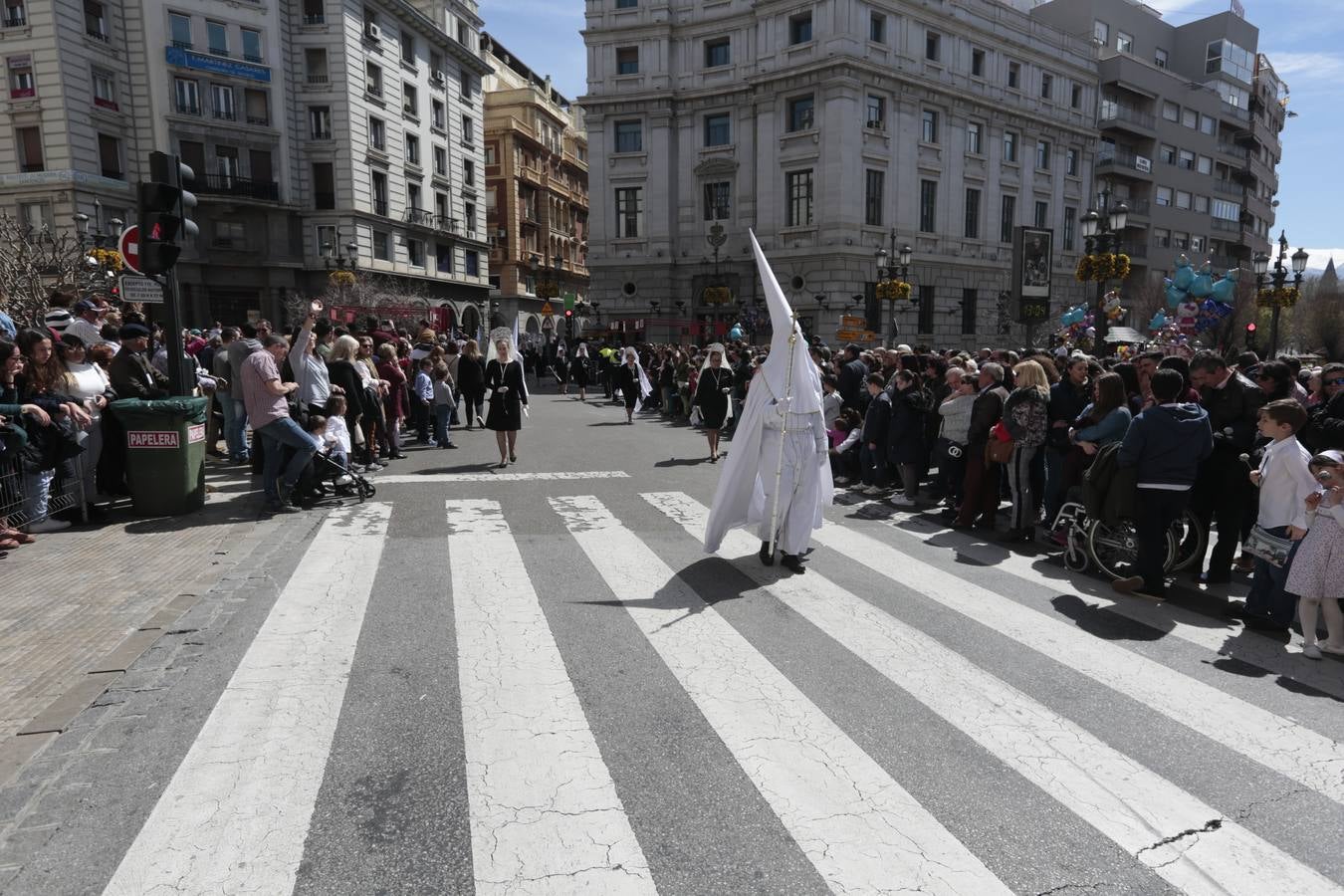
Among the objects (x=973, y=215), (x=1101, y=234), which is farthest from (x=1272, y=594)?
(x=973, y=215)

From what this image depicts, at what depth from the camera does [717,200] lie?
40375mm

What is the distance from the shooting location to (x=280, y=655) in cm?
476

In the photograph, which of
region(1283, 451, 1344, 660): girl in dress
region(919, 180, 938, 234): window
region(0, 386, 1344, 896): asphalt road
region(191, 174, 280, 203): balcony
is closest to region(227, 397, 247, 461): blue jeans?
region(0, 386, 1344, 896): asphalt road

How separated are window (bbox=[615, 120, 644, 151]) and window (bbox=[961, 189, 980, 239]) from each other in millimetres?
17030

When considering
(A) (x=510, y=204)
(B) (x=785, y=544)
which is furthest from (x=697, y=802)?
(A) (x=510, y=204)

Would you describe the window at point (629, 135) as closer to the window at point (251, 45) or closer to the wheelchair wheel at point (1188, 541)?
the window at point (251, 45)

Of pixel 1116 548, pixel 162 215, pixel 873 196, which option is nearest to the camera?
pixel 1116 548

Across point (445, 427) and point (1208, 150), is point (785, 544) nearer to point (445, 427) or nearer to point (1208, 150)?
point (445, 427)

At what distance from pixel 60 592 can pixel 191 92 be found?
4010 centimetres

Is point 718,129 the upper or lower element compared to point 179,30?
lower

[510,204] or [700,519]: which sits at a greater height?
[510,204]

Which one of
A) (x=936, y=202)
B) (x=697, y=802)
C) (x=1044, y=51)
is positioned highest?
(x=1044, y=51)

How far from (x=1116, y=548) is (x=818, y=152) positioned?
1312 inches

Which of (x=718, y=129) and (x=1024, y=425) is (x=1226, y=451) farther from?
(x=718, y=129)
